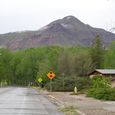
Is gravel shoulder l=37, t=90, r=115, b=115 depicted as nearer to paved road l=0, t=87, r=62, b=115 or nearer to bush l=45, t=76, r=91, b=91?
paved road l=0, t=87, r=62, b=115

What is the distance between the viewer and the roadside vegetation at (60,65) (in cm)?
7650

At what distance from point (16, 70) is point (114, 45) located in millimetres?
61405

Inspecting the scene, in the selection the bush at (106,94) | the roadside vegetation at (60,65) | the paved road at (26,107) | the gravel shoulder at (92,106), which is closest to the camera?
the paved road at (26,107)

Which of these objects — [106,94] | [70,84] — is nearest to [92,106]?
[106,94]

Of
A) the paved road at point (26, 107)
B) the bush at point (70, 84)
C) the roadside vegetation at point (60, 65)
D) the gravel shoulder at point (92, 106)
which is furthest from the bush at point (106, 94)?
the bush at point (70, 84)

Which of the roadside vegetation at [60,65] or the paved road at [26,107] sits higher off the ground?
the roadside vegetation at [60,65]

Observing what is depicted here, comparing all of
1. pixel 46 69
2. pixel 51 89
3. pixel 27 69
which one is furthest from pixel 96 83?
pixel 27 69

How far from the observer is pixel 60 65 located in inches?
4621

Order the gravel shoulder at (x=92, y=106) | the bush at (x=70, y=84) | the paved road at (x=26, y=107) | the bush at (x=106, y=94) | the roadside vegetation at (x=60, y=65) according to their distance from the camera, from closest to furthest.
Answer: the paved road at (x=26, y=107) → the gravel shoulder at (x=92, y=106) → the bush at (x=106, y=94) → the bush at (x=70, y=84) → the roadside vegetation at (x=60, y=65)

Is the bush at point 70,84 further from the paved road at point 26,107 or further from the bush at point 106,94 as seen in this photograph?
the paved road at point 26,107

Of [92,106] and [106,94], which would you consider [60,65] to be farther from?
[92,106]

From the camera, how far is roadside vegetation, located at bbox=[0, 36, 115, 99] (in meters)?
76.5

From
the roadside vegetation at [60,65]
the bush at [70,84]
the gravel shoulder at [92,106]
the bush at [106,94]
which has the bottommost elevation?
the gravel shoulder at [92,106]

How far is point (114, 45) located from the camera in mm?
134875
